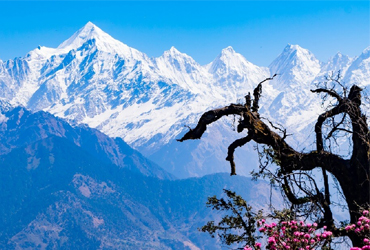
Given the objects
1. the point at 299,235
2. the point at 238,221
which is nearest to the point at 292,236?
the point at 299,235

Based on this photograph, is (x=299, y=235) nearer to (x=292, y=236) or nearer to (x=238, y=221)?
(x=292, y=236)

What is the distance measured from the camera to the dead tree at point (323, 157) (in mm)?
11039

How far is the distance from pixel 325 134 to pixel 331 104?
673 mm

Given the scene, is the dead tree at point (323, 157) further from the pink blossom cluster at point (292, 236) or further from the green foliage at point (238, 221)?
the pink blossom cluster at point (292, 236)

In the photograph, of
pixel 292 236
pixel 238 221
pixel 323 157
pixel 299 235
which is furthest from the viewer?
pixel 238 221

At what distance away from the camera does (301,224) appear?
32.4 feet

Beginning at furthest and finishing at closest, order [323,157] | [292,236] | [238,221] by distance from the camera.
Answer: [238,221], [323,157], [292,236]

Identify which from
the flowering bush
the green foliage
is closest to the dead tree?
the green foliage

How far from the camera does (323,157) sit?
37.9 feet

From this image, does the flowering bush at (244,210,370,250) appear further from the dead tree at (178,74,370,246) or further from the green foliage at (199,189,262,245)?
the dead tree at (178,74,370,246)

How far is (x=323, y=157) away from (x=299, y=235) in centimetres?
A: 291

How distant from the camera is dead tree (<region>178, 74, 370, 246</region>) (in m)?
11.0

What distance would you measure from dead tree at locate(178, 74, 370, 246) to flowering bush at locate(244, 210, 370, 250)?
1159mm

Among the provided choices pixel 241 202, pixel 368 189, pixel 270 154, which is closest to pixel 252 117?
pixel 270 154
